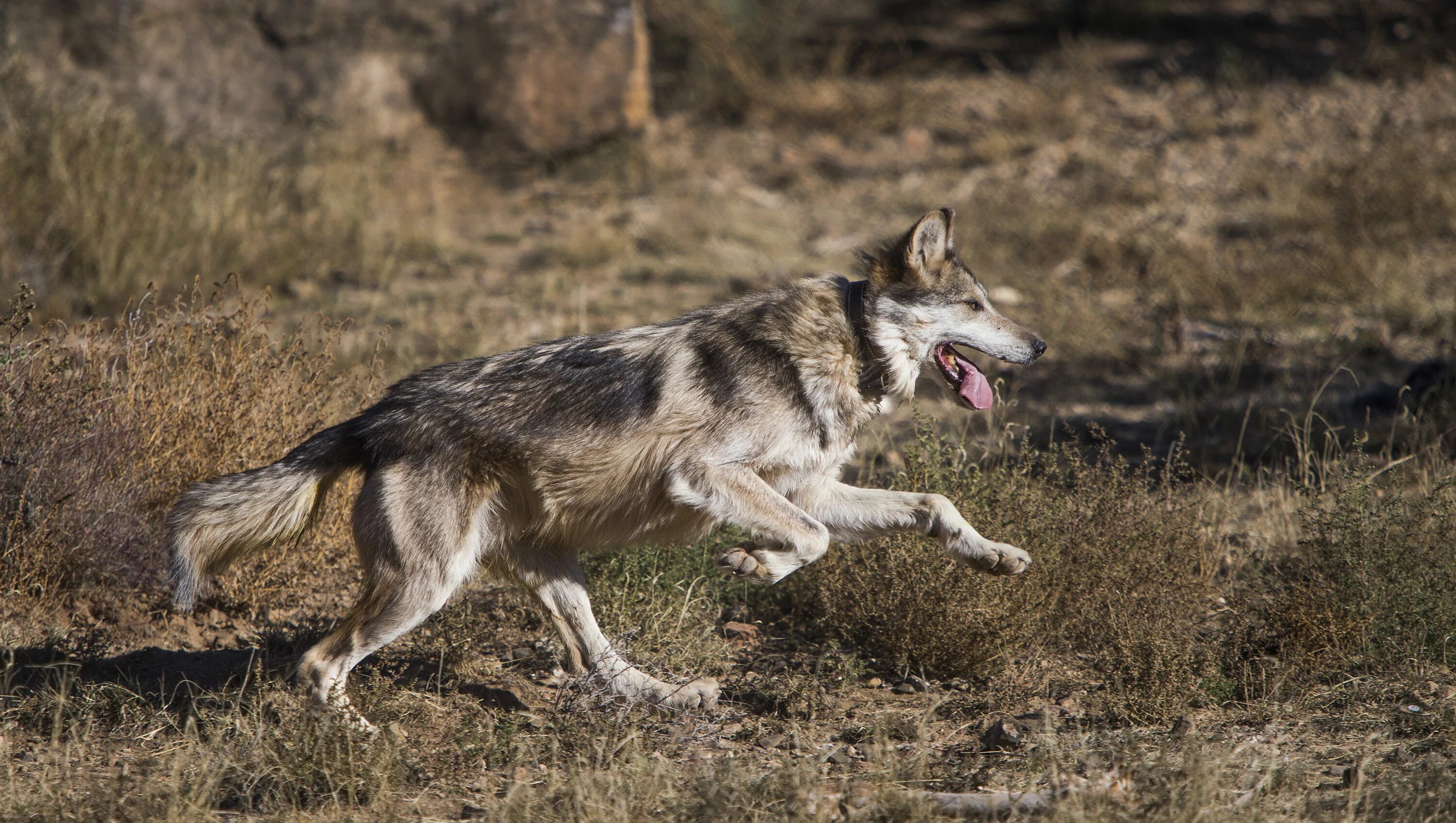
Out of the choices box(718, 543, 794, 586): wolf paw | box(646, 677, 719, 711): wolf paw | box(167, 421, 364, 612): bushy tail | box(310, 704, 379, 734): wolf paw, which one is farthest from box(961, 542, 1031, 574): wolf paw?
box(167, 421, 364, 612): bushy tail

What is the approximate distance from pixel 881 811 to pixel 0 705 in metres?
3.44

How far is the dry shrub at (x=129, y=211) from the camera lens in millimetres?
9016

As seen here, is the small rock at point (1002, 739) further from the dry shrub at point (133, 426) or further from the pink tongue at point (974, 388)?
the dry shrub at point (133, 426)

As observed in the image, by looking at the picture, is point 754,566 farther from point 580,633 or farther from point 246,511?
point 246,511

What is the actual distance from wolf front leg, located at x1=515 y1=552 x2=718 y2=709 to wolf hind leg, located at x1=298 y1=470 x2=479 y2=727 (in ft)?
1.83

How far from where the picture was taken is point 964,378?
504 centimetres

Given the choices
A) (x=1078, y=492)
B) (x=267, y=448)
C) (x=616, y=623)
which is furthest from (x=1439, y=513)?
(x=267, y=448)

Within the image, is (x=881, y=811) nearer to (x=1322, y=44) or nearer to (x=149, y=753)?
(x=149, y=753)

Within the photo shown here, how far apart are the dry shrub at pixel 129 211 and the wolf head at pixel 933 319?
580 cm

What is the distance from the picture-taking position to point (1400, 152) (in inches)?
445

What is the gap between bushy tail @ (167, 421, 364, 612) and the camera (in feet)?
→ 14.7

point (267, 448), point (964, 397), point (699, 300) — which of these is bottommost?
point (699, 300)

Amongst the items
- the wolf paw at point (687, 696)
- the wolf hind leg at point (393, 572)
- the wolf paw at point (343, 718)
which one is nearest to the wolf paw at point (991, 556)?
the wolf paw at point (687, 696)

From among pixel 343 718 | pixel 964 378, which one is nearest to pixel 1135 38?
pixel 964 378
